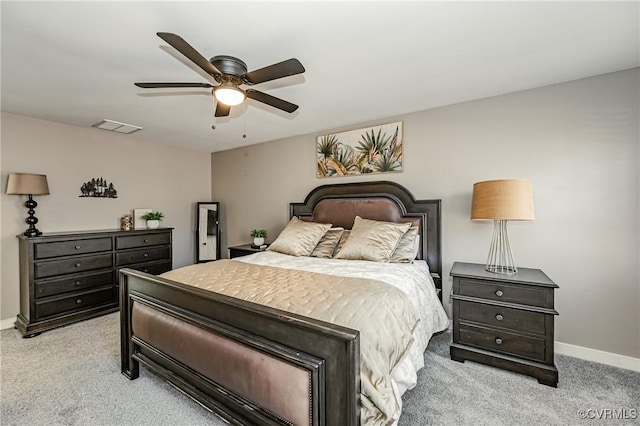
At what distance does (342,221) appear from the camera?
360cm

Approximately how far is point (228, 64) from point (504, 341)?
9.42 feet

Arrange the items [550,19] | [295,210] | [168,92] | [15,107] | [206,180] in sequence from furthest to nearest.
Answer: [206,180] < [295,210] < [15,107] < [168,92] < [550,19]

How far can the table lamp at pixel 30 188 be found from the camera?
3072 mm

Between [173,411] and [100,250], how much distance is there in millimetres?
2575

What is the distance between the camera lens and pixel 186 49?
59.0 inches

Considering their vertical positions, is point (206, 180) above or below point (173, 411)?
above

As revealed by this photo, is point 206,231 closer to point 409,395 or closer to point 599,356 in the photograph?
point 409,395

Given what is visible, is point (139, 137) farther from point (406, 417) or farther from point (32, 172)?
point (406, 417)

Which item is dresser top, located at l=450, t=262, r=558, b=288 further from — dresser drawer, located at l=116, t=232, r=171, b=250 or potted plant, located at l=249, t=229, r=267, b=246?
dresser drawer, located at l=116, t=232, r=171, b=250

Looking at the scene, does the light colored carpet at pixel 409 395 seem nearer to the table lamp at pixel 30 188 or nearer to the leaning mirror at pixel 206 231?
the table lamp at pixel 30 188

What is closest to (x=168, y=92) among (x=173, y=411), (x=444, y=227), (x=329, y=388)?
(x=173, y=411)

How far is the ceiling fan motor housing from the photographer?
179 centimetres

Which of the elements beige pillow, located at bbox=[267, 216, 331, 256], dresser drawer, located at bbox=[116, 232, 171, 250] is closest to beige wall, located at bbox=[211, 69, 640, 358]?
beige pillow, located at bbox=[267, 216, 331, 256]

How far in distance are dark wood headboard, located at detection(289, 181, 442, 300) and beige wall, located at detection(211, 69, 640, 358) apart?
127 millimetres
